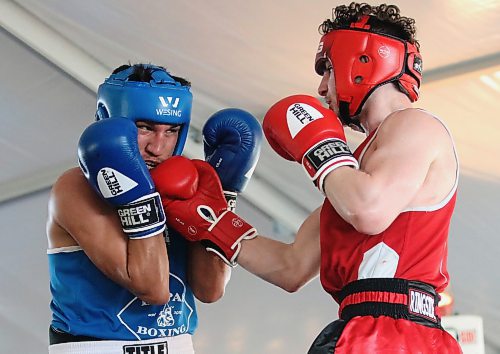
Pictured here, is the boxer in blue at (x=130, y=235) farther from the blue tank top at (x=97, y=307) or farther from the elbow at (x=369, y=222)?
the elbow at (x=369, y=222)

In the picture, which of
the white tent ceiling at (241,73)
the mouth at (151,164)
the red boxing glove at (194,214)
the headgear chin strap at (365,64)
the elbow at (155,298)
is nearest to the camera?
the headgear chin strap at (365,64)

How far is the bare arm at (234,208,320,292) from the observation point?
247 centimetres

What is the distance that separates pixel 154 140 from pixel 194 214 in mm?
245

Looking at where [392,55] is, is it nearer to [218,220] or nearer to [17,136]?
[218,220]

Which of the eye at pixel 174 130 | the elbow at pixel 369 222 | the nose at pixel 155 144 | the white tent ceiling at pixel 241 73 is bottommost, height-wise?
the white tent ceiling at pixel 241 73

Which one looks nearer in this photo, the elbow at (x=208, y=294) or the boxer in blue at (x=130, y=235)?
the boxer in blue at (x=130, y=235)

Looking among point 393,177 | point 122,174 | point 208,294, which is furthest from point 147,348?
point 393,177

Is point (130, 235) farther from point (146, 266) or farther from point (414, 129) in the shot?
point (414, 129)

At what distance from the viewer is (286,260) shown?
2.49m

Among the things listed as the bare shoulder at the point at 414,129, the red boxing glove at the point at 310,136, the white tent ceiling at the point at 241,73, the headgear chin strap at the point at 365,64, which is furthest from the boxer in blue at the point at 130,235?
the white tent ceiling at the point at 241,73

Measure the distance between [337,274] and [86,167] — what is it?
27.2 inches

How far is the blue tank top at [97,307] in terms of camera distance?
2324 millimetres

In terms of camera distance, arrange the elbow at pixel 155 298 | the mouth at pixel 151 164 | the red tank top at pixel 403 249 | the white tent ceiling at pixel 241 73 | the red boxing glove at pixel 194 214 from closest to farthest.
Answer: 1. the red tank top at pixel 403 249
2. the elbow at pixel 155 298
3. the red boxing glove at pixel 194 214
4. the mouth at pixel 151 164
5. the white tent ceiling at pixel 241 73

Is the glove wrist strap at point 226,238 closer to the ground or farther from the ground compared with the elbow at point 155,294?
farther from the ground
